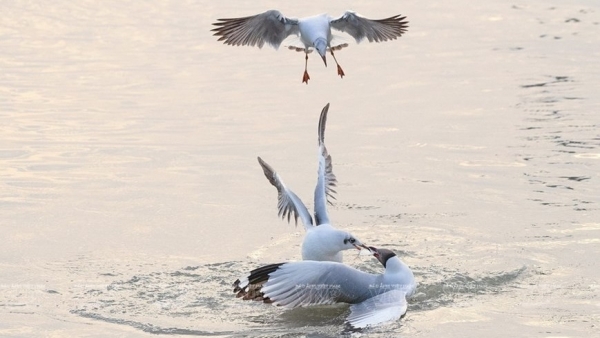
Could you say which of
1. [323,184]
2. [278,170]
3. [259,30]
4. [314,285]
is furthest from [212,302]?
[259,30]

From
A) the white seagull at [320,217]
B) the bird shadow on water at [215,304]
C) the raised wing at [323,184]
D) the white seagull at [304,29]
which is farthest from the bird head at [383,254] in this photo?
the white seagull at [304,29]

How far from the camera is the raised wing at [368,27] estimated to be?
420 inches

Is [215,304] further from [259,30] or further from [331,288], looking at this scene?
[259,30]

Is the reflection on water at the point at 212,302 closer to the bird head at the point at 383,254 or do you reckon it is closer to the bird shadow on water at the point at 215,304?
the bird shadow on water at the point at 215,304

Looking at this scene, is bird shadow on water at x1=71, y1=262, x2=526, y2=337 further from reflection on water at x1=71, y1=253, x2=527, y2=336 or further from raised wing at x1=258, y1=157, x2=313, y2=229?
raised wing at x1=258, y1=157, x2=313, y2=229

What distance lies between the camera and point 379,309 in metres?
7.58

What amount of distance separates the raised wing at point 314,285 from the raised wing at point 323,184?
3.07ft

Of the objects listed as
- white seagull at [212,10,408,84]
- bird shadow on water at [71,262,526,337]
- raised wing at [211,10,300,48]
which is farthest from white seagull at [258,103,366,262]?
raised wing at [211,10,300,48]

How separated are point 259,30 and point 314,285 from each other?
11.3 feet

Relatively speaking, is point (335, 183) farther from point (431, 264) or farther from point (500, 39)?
point (500, 39)

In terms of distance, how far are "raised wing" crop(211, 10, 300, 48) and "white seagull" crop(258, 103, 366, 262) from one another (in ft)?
3.61

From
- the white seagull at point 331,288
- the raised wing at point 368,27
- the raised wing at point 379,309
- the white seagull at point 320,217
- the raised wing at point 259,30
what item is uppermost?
the raised wing at point 259,30

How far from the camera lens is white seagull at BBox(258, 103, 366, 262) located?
829 cm

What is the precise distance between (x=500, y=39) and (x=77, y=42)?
4.91 meters
